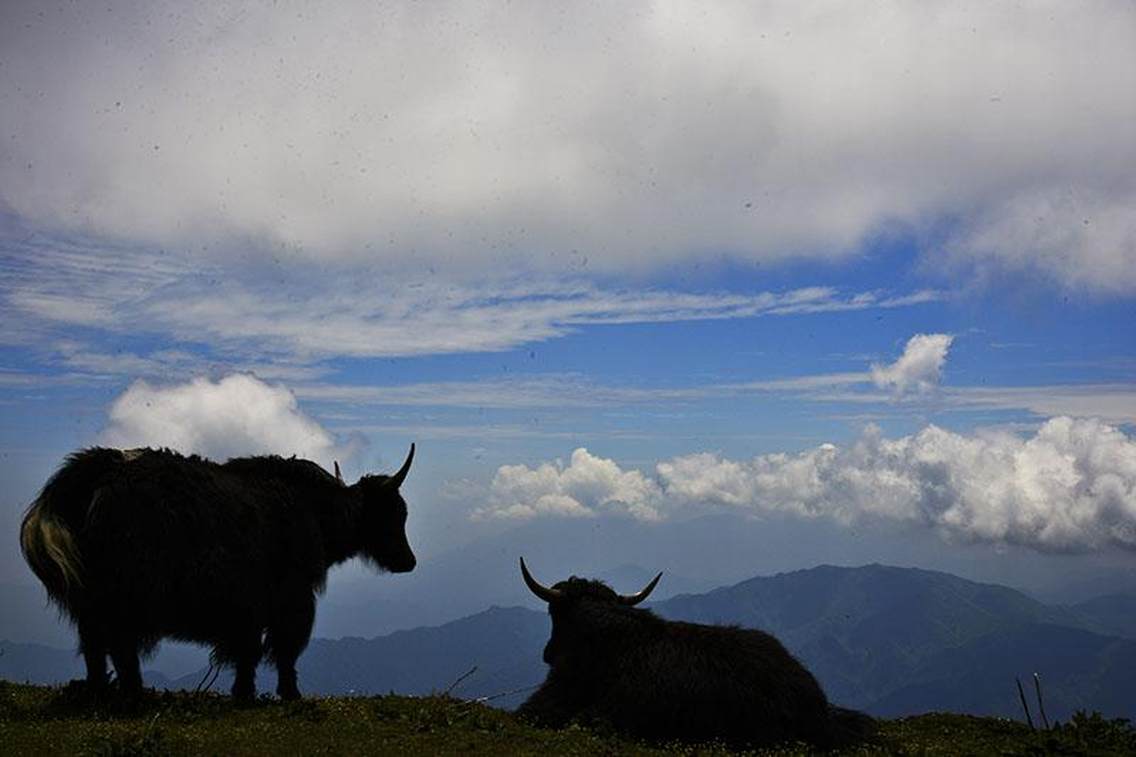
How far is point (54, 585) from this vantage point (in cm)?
Result: 1262

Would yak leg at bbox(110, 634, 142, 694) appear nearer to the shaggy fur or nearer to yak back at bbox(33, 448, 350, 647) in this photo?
yak back at bbox(33, 448, 350, 647)

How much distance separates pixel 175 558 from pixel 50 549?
1.51 metres

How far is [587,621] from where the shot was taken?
15.0 metres

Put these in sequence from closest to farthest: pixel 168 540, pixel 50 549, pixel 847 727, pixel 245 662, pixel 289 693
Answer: pixel 50 549
pixel 168 540
pixel 847 727
pixel 245 662
pixel 289 693

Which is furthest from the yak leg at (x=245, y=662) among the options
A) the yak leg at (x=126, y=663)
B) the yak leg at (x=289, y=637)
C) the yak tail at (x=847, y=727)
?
the yak tail at (x=847, y=727)

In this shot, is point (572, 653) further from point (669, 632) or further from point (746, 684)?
point (746, 684)

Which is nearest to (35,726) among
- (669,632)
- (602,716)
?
(602,716)

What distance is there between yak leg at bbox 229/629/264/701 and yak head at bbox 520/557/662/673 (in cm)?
422

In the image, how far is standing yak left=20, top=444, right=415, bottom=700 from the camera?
40.9ft

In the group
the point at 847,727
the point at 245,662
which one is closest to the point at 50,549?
the point at 245,662

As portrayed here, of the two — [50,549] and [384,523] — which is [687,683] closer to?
[384,523]

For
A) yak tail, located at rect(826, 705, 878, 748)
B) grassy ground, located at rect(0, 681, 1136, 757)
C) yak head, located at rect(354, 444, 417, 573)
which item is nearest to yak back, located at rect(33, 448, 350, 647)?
grassy ground, located at rect(0, 681, 1136, 757)

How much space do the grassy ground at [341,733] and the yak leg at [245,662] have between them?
0.92 feet

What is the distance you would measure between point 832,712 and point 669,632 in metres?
2.68
